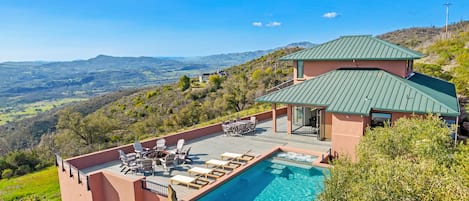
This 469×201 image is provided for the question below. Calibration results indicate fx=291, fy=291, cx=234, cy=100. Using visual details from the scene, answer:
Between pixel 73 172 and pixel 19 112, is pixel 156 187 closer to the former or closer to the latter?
pixel 73 172

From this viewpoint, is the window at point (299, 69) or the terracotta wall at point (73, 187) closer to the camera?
the terracotta wall at point (73, 187)

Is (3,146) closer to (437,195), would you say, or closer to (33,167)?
(33,167)

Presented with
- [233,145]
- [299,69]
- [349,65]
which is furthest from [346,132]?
[299,69]

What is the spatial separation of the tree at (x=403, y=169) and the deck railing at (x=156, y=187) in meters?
6.28

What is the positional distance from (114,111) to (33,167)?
3069cm

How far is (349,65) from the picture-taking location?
19828 millimetres

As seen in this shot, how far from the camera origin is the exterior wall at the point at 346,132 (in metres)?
15.1

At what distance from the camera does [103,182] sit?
1261 cm

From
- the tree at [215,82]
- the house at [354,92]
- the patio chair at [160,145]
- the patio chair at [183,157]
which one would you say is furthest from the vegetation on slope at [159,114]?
the patio chair at [183,157]

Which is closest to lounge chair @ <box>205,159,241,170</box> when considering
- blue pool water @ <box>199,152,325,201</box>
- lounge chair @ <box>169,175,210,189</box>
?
blue pool water @ <box>199,152,325,201</box>

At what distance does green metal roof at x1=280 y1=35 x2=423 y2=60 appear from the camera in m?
18.0

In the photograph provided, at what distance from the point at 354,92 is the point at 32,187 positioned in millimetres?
22449

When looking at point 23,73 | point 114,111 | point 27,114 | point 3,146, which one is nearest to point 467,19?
point 114,111

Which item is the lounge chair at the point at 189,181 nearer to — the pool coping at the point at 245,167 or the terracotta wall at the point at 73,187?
the pool coping at the point at 245,167
